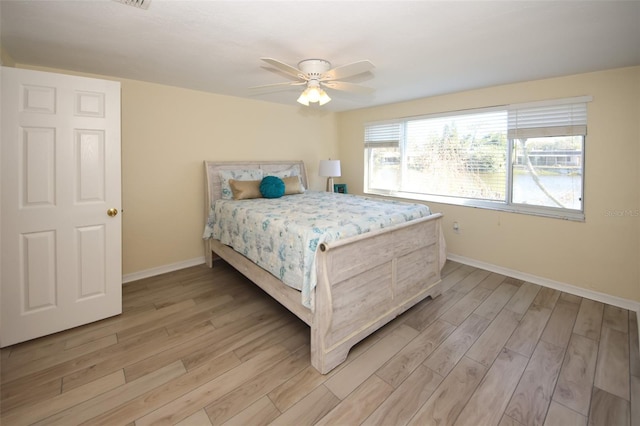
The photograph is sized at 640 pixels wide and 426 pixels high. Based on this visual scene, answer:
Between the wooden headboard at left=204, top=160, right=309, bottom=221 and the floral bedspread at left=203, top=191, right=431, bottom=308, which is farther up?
the wooden headboard at left=204, top=160, right=309, bottom=221

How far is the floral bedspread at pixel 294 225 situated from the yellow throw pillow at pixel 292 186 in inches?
12.7

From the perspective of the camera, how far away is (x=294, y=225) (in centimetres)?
237

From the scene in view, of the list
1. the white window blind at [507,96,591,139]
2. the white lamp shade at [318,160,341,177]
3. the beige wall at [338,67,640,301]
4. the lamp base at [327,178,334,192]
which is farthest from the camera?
the lamp base at [327,178,334,192]

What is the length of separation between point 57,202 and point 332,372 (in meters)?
2.48

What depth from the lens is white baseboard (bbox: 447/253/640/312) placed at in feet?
9.42

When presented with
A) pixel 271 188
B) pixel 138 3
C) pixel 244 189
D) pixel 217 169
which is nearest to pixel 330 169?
pixel 271 188

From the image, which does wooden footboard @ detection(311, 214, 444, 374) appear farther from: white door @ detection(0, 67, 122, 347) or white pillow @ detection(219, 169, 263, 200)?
white pillow @ detection(219, 169, 263, 200)

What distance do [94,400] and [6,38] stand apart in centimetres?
271

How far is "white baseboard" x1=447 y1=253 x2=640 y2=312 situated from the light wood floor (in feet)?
0.44

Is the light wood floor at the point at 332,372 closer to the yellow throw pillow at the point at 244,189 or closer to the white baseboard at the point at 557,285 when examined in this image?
the white baseboard at the point at 557,285

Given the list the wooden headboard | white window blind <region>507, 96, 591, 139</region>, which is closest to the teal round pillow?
the wooden headboard

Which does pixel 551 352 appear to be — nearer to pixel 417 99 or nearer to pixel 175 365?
pixel 175 365

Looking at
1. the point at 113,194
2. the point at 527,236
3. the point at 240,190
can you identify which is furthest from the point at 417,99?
the point at 113,194

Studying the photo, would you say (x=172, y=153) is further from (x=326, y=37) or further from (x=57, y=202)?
(x=326, y=37)
